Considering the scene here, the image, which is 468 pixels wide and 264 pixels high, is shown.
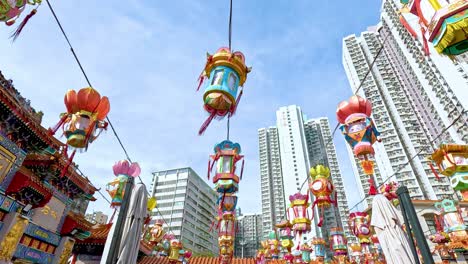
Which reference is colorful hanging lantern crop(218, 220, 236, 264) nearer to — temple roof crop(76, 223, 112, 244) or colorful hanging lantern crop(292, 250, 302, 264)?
colorful hanging lantern crop(292, 250, 302, 264)

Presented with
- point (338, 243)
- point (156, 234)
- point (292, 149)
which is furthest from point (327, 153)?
point (156, 234)

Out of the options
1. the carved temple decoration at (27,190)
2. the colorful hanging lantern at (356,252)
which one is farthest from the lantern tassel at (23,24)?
the colorful hanging lantern at (356,252)

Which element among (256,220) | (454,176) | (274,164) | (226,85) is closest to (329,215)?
(274,164)

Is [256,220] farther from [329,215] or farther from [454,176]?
[454,176]

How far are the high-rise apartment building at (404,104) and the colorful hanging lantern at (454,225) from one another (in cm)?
2382

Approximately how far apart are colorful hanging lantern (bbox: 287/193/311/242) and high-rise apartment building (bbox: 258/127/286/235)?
60.1m

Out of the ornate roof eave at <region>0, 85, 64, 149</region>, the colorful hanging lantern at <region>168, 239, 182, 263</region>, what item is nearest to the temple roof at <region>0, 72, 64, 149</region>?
the ornate roof eave at <region>0, 85, 64, 149</region>

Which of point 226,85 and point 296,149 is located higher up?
point 296,149

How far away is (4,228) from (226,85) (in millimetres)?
9750

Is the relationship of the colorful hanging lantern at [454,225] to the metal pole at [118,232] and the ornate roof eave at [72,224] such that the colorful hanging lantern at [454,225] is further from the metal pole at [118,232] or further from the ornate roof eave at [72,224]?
the ornate roof eave at [72,224]

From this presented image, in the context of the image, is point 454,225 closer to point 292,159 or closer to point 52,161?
point 52,161

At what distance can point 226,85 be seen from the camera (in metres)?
6.72

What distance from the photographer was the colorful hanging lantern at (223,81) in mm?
6590

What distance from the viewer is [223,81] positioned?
22.2 ft
